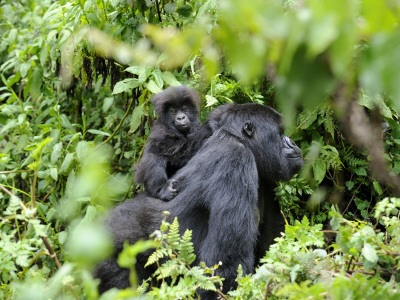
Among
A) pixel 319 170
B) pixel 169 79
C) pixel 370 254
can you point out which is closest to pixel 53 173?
pixel 169 79

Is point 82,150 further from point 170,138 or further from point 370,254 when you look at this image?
point 370,254

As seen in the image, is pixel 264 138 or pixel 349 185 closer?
pixel 264 138

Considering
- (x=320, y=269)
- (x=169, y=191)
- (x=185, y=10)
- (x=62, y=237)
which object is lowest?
(x=62, y=237)

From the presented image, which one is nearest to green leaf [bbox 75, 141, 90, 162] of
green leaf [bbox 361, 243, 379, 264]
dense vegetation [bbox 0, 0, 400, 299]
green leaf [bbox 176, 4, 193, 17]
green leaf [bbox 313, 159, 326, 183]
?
dense vegetation [bbox 0, 0, 400, 299]

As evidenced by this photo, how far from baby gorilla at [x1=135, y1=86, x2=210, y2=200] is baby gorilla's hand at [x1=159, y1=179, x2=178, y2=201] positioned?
0.04 feet

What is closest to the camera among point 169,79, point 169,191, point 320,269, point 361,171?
point 320,269

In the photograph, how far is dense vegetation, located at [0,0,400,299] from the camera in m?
0.81

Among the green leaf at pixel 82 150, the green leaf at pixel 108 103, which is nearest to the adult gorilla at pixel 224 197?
the green leaf at pixel 82 150

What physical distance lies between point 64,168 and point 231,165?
1.62m

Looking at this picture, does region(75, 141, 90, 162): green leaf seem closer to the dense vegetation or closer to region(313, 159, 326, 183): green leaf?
the dense vegetation

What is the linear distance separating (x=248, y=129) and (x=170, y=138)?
2.28ft

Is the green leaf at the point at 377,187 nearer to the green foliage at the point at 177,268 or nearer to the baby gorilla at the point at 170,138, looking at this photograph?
the baby gorilla at the point at 170,138

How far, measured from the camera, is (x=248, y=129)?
3211mm

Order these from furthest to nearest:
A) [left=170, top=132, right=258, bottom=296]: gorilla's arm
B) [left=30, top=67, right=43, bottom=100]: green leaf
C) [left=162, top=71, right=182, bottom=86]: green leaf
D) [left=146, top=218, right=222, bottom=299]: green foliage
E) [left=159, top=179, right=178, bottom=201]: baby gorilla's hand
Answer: [left=30, top=67, right=43, bottom=100]: green leaf → [left=162, top=71, right=182, bottom=86]: green leaf → [left=159, top=179, right=178, bottom=201]: baby gorilla's hand → [left=170, top=132, right=258, bottom=296]: gorilla's arm → [left=146, top=218, right=222, bottom=299]: green foliage
